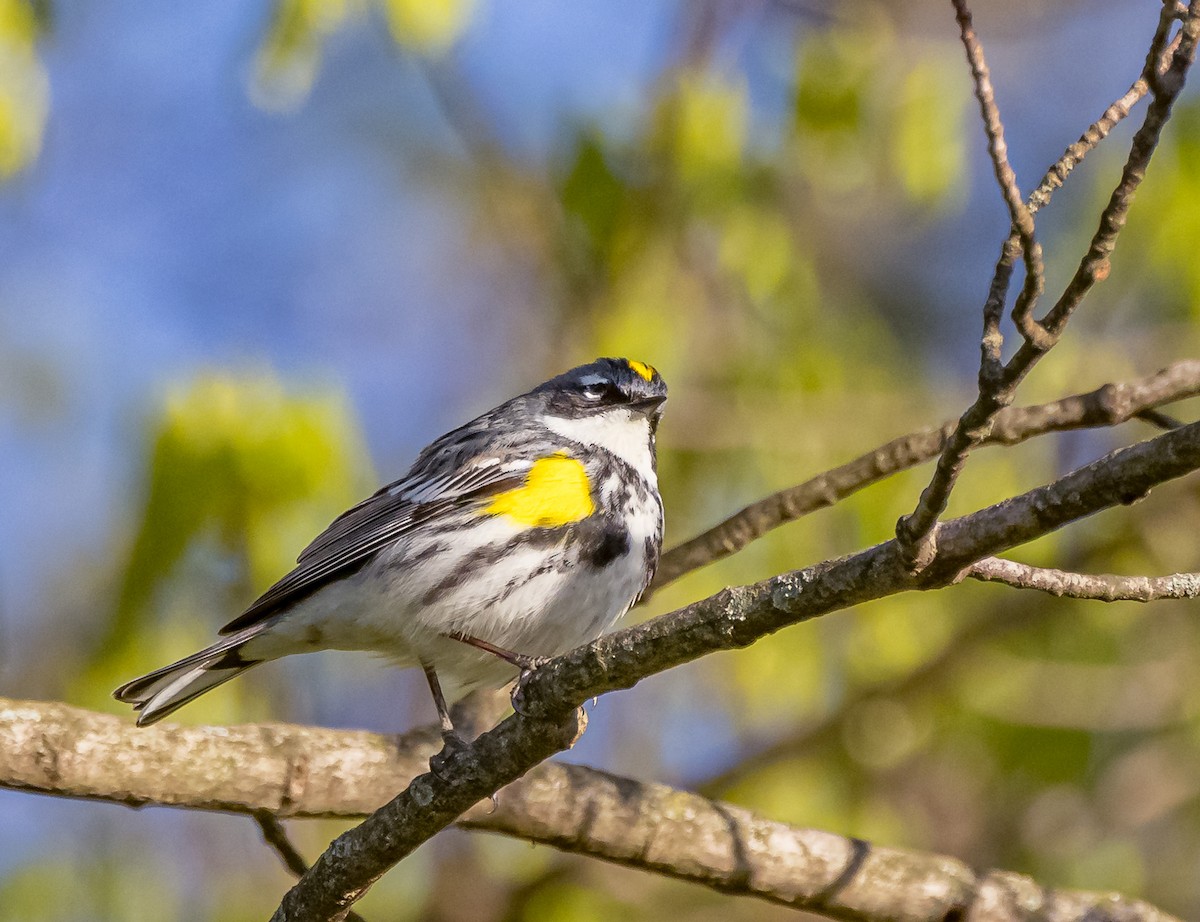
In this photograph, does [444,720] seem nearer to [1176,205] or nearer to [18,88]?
[18,88]

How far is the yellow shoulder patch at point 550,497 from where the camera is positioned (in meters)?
4.57

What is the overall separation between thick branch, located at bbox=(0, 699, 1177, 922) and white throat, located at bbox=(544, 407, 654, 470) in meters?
1.30

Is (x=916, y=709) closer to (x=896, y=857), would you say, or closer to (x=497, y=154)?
(x=896, y=857)

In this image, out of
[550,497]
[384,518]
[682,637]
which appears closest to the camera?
[682,637]

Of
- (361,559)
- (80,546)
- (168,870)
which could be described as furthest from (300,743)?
(80,546)

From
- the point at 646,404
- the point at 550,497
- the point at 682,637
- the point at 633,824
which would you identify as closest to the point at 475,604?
the point at 550,497

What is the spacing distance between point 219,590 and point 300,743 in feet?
5.46

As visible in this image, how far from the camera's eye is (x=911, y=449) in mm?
4672

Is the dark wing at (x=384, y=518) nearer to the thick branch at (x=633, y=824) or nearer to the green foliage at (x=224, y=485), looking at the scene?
the green foliage at (x=224, y=485)

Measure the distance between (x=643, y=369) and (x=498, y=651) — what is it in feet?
5.16

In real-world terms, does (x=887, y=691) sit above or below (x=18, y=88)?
below

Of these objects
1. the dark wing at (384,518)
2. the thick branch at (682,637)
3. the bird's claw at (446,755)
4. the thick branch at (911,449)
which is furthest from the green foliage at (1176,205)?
the bird's claw at (446,755)

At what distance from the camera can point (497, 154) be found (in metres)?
7.63

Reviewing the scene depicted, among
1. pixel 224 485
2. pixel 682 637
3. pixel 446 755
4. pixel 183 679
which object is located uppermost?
pixel 224 485
